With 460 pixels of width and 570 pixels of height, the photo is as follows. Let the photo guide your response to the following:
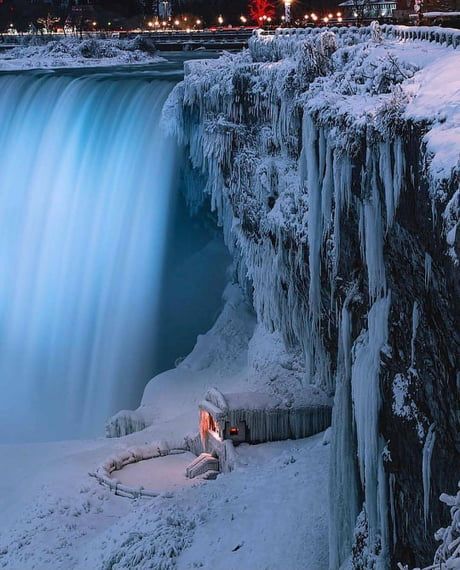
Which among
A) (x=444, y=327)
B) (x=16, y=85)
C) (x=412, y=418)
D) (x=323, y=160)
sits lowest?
(x=412, y=418)

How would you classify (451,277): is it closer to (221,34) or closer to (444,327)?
(444,327)

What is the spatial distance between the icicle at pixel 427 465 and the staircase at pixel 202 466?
11121 millimetres

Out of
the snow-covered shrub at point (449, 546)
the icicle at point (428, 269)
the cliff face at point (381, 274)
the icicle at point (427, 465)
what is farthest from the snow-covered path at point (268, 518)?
the snow-covered shrub at point (449, 546)

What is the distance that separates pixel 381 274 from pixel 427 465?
260 cm

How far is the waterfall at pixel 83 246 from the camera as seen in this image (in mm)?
29047

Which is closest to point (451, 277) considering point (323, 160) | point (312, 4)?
point (323, 160)

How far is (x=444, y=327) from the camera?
366 inches

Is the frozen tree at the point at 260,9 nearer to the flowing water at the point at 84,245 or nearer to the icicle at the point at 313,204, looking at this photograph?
the flowing water at the point at 84,245

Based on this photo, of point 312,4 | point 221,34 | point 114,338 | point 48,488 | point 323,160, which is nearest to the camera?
point 323,160

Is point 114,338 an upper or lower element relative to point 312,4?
lower

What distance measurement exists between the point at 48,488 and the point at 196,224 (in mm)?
14022

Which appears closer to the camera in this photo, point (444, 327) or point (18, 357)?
point (444, 327)

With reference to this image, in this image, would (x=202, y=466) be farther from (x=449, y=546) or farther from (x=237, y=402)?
(x=449, y=546)

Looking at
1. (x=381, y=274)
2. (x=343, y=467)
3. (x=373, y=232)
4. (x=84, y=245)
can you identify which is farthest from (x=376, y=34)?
(x=84, y=245)
